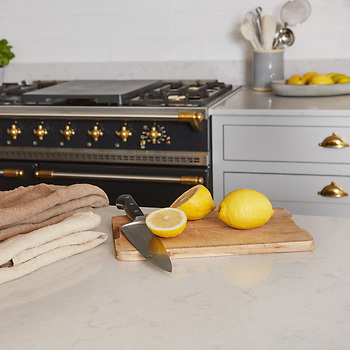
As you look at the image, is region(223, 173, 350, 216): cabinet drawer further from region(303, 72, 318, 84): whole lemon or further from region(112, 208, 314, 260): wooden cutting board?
region(112, 208, 314, 260): wooden cutting board

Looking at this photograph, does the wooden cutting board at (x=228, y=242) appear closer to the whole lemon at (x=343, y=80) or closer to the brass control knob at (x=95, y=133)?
the brass control knob at (x=95, y=133)

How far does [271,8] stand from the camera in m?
2.85

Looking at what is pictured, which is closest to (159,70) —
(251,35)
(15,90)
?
(251,35)

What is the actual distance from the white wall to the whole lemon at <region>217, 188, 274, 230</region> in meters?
1.93

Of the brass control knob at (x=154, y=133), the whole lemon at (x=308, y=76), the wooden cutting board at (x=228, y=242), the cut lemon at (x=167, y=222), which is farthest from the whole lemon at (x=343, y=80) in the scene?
the cut lemon at (x=167, y=222)

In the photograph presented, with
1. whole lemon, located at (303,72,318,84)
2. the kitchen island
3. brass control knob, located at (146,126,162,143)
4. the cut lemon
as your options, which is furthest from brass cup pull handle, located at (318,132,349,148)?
the cut lemon

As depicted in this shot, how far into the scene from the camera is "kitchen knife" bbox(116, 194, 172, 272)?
40.1 inches

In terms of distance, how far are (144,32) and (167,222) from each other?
2.13m

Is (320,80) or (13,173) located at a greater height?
(320,80)

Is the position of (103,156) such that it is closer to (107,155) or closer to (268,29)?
(107,155)

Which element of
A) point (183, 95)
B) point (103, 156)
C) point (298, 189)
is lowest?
point (298, 189)

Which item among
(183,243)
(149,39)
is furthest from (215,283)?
(149,39)

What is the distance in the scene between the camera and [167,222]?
1094mm

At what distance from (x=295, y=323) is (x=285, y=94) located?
1882 millimetres
